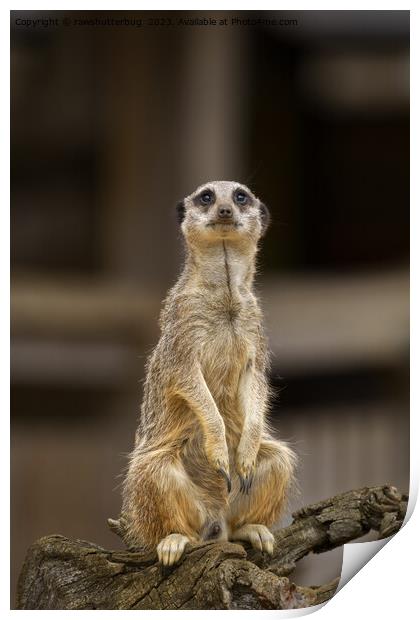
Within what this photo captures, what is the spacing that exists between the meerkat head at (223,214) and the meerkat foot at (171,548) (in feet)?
2.26

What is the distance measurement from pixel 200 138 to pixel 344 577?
1180 mm

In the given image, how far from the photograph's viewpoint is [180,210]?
8.64ft

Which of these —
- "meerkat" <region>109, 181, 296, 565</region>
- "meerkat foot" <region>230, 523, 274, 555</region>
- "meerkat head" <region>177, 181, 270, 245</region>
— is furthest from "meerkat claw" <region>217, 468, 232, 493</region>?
"meerkat head" <region>177, 181, 270, 245</region>

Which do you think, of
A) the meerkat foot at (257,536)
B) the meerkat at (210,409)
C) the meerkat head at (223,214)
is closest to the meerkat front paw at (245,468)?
the meerkat at (210,409)

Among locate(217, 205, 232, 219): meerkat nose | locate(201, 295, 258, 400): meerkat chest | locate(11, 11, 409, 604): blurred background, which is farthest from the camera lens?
locate(11, 11, 409, 604): blurred background

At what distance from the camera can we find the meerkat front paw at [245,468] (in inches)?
104

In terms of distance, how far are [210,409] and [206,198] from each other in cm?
49

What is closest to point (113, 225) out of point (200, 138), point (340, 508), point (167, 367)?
point (200, 138)

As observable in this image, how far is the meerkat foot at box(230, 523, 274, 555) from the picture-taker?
105 inches

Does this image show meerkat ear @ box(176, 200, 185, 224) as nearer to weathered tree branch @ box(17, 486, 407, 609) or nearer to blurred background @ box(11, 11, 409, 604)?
blurred background @ box(11, 11, 409, 604)

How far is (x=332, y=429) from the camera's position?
301 centimetres

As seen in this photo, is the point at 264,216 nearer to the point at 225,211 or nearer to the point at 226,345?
the point at 225,211

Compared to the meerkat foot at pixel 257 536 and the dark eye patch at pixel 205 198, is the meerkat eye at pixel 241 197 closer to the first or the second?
the dark eye patch at pixel 205 198

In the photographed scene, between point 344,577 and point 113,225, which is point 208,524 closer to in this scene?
point 344,577
